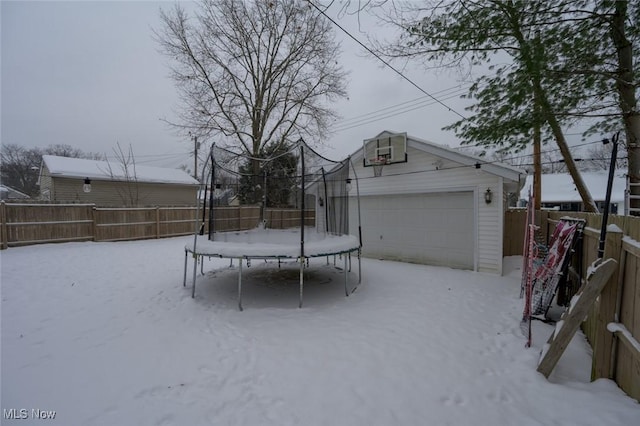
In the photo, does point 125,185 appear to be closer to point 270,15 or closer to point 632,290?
point 270,15

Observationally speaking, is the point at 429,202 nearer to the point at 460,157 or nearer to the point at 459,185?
the point at 459,185

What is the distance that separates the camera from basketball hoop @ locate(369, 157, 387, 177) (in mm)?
8039

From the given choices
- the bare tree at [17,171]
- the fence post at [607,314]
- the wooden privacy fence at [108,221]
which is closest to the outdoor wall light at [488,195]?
the fence post at [607,314]

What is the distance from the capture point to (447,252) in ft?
24.0

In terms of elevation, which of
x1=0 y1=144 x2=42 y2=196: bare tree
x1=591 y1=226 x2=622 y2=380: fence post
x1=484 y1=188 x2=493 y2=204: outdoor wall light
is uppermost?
x1=0 y1=144 x2=42 y2=196: bare tree

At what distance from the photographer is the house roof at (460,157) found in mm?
6332

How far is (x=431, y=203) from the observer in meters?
7.55

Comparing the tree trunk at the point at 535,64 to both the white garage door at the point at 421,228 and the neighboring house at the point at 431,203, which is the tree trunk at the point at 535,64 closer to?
the neighboring house at the point at 431,203

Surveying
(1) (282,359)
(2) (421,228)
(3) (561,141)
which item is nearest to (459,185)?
(2) (421,228)

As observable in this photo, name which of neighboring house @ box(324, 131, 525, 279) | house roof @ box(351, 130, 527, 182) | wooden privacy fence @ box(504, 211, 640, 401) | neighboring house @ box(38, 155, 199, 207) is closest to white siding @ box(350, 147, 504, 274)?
neighboring house @ box(324, 131, 525, 279)

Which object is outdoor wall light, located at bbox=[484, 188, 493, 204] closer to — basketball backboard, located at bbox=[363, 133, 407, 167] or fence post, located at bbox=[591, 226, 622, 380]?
basketball backboard, located at bbox=[363, 133, 407, 167]

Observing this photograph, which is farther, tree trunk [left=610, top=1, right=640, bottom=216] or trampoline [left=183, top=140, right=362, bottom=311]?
trampoline [left=183, top=140, right=362, bottom=311]

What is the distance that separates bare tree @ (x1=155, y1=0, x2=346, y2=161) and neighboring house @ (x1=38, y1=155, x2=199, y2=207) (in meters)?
4.38

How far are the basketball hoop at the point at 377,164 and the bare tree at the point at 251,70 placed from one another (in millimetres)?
8064
